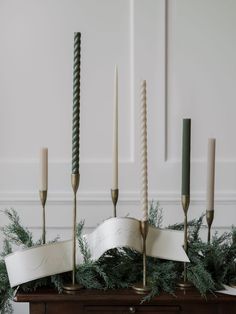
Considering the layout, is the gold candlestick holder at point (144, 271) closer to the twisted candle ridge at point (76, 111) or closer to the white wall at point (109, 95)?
the twisted candle ridge at point (76, 111)

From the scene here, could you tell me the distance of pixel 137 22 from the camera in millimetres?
1926

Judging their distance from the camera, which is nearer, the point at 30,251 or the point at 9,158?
the point at 30,251

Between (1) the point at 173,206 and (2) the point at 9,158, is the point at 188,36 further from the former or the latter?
(2) the point at 9,158

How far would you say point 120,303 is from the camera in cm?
108

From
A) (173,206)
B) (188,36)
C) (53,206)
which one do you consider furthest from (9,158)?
(188,36)

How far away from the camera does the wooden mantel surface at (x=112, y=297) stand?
1074 millimetres

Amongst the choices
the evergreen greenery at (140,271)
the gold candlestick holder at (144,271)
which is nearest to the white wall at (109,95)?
the evergreen greenery at (140,271)

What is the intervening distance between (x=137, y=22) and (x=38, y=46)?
32cm

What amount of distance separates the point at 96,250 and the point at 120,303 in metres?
0.11

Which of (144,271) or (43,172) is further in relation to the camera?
(43,172)

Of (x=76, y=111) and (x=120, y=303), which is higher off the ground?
(x=76, y=111)

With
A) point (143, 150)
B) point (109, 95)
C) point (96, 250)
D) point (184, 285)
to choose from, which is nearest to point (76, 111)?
point (143, 150)

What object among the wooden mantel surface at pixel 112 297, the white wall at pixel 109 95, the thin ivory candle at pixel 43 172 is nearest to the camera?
the wooden mantel surface at pixel 112 297

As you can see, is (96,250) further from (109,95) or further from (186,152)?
(109,95)
